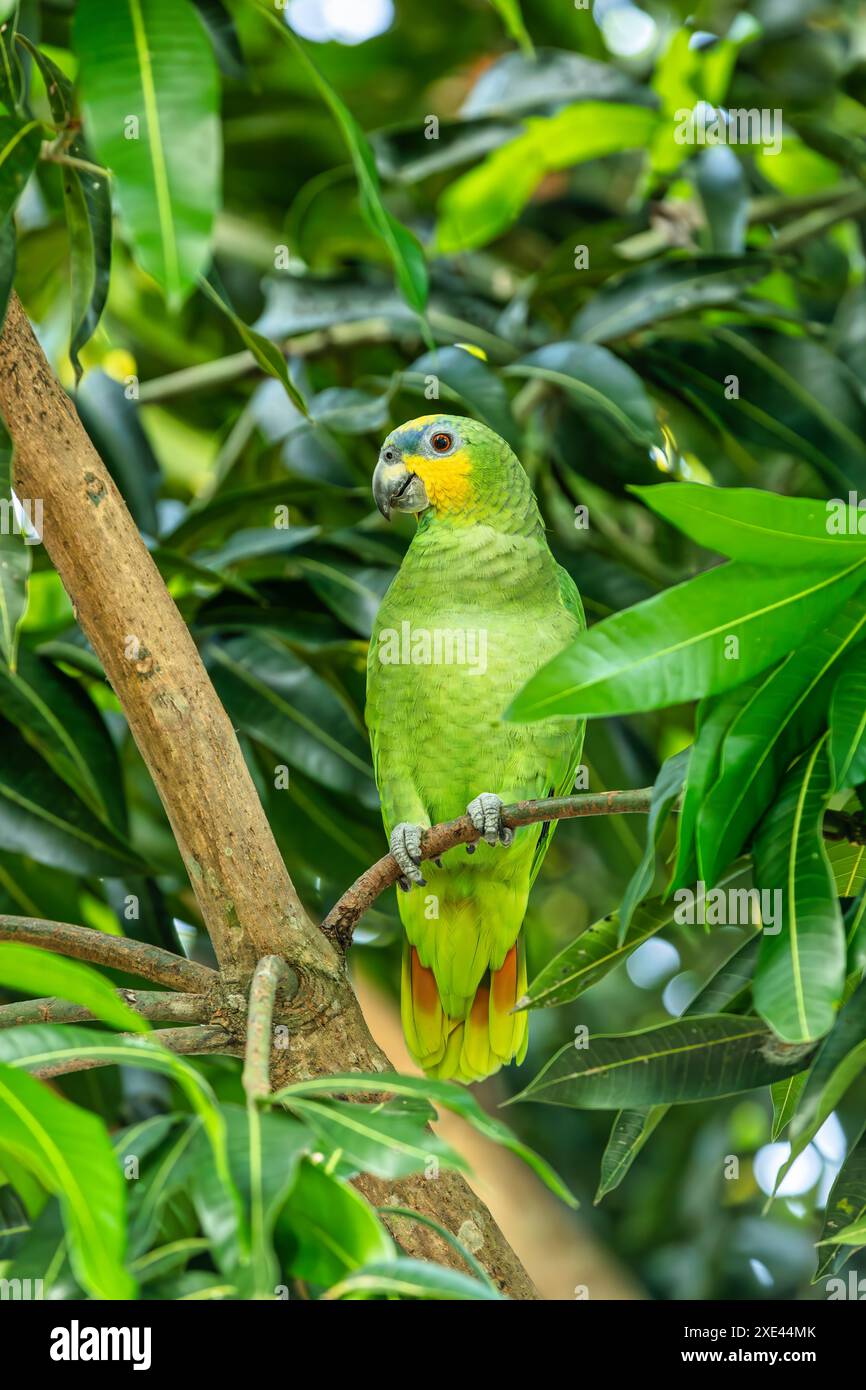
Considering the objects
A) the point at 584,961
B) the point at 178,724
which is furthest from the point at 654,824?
the point at 178,724

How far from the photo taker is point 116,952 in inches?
44.3

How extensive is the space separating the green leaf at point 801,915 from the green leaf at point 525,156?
4.93 feet

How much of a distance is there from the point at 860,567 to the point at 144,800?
1350mm

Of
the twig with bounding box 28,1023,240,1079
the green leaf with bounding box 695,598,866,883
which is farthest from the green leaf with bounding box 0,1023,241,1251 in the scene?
the green leaf with bounding box 695,598,866,883

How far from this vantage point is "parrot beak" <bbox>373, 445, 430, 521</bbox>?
1586 millimetres

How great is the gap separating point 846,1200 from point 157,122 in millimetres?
967

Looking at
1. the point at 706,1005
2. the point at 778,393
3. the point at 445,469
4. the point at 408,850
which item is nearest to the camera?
the point at 706,1005

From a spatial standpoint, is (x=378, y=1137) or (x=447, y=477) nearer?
(x=378, y=1137)

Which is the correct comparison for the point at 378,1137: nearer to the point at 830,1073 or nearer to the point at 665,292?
the point at 830,1073

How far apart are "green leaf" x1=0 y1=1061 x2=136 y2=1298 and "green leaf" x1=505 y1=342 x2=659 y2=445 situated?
3.46 ft

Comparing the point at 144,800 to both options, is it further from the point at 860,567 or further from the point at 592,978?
the point at 860,567

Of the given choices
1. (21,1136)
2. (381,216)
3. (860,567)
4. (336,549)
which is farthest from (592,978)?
(336,549)

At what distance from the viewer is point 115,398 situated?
179 centimetres

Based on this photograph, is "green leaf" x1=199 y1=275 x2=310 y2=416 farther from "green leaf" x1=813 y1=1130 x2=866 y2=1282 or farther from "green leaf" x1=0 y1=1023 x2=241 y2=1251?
"green leaf" x1=813 y1=1130 x2=866 y2=1282
